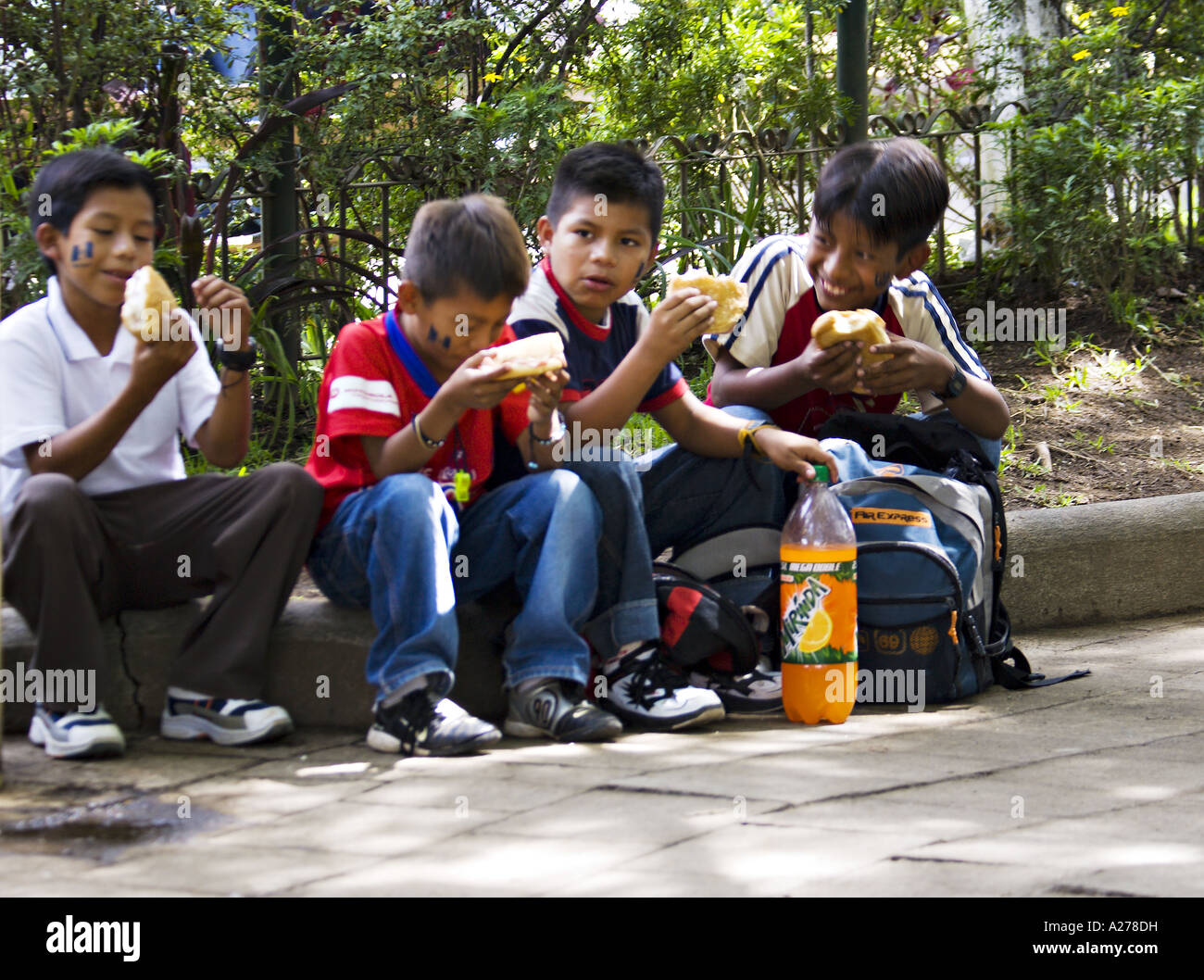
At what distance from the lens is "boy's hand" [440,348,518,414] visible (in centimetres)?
279

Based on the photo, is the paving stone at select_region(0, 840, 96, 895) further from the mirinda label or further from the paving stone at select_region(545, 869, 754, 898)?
the mirinda label

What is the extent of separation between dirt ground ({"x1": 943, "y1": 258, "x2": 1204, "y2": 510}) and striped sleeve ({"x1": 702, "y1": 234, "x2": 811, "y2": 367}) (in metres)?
1.37

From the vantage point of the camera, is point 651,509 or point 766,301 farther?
point 766,301

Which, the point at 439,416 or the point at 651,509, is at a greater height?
the point at 439,416

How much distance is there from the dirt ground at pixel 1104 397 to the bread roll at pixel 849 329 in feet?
4.94

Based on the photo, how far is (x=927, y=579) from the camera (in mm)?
3230

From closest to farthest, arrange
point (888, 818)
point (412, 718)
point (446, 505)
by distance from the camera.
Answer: point (888, 818), point (412, 718), point (446, 505)

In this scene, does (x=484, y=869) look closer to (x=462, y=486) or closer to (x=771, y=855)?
(x=771, y=855)

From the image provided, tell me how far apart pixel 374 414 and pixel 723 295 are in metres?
0.89

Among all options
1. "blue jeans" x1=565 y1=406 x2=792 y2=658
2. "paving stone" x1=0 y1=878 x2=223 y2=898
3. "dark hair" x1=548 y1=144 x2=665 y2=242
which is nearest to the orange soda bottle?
"blue jeans" x1=565 y1=406 x2=792 y2=658

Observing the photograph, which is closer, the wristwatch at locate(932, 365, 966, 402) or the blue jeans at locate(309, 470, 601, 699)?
the blue jeans at locate(309, 470, 601, 699)

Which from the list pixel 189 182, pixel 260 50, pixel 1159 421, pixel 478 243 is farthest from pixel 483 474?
pixel 1159 421

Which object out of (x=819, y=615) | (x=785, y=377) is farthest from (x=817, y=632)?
(x=785, y=377)

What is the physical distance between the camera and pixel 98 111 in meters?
4.46
